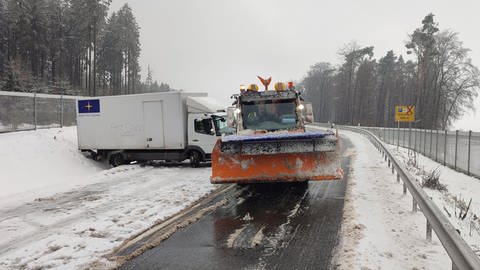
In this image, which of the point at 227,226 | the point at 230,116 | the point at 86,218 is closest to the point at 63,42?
the point at 230,116

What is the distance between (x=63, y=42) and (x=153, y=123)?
54404mm

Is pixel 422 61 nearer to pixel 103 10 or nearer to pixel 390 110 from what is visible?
pixel 390 110

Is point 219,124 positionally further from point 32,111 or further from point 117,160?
point 32,111

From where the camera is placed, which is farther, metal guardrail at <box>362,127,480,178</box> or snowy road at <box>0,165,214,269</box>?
metal guardrail at <box>362,127,480,178</box>

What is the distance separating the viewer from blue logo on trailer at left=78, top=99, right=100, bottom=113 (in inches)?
663

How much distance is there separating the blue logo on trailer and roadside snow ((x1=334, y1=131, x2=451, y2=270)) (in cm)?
1232

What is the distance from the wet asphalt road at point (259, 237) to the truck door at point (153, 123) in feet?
25.4

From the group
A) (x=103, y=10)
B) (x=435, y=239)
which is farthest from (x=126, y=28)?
(x=435, y=239)

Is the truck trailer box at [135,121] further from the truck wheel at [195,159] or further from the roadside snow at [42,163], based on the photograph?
the roadside snow at [42,163]

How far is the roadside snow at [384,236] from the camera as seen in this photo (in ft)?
14.8

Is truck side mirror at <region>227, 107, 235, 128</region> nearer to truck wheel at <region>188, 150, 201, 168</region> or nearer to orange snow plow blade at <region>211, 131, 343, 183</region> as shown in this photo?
orange snow plow blade at <region>211, 131, 343, 183</region>

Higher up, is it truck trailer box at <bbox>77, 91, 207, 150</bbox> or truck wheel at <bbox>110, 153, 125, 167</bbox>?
truck trailer box at <bbox>77, 91, 207, 150</bbox>

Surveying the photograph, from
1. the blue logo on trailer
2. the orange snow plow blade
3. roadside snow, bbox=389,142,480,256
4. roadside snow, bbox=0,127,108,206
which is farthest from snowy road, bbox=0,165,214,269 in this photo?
A: the blue logo on trailer

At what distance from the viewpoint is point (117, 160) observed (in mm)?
16766
